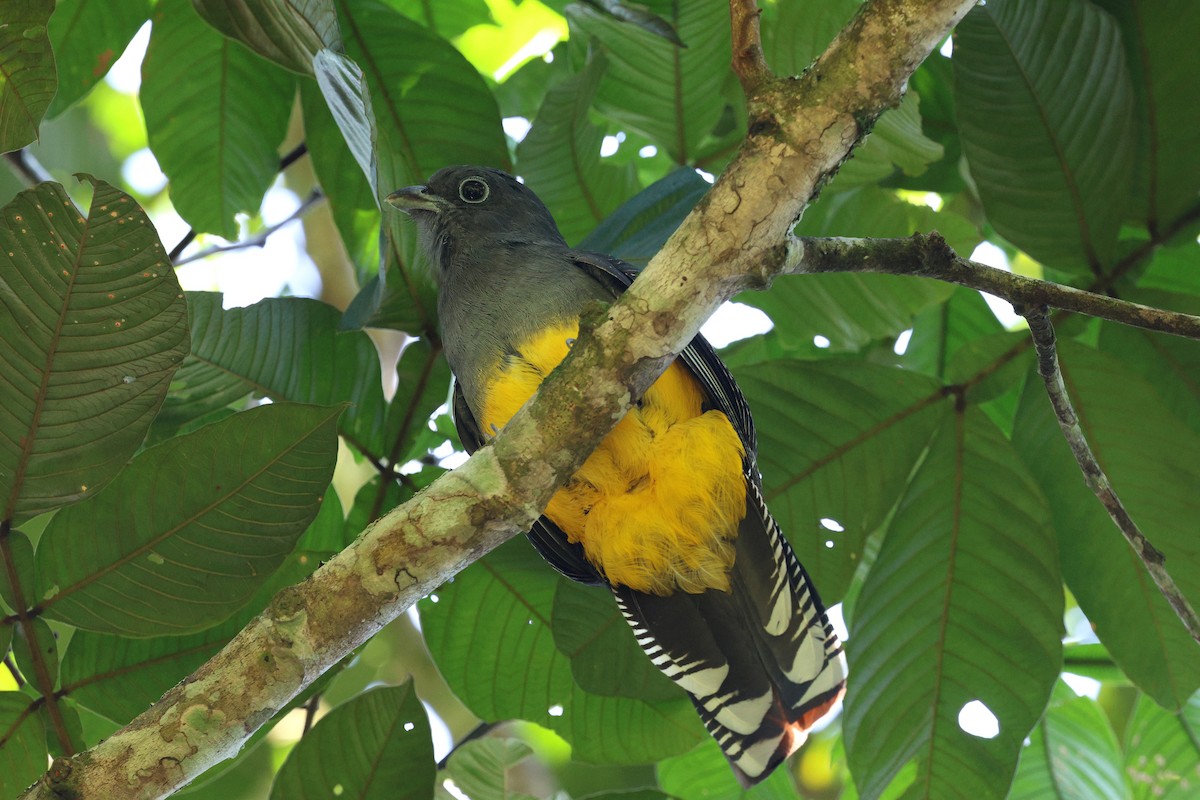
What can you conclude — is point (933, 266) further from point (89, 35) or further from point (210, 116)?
point (89, 35)

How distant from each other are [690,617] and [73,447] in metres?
1.42

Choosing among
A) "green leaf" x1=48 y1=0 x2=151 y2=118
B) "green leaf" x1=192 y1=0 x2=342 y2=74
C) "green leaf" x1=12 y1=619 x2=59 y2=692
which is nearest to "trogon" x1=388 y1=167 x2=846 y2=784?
"green leaf" x1=192 y1=0 x2=342 y2=74

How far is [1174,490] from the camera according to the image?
2309 mm

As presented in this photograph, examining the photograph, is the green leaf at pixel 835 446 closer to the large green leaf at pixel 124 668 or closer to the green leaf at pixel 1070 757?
the green leaf at pixel 1070 757

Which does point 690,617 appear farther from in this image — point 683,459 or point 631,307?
point 631,307

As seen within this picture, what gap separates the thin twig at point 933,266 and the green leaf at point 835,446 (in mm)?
699

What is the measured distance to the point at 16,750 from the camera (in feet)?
6.66

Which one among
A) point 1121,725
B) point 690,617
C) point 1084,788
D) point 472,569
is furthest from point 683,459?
point 1121,725

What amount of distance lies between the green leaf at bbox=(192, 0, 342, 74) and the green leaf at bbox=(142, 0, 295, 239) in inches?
37.8

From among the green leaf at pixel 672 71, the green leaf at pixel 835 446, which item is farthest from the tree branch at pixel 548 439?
the green leaf at pixel 672 71

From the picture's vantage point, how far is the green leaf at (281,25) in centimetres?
203

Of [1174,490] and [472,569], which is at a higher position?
[1174,490]

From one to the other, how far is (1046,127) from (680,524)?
117cm

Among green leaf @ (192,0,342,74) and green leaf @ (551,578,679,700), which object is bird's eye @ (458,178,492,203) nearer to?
green leaf @ (192,0,342,74)
